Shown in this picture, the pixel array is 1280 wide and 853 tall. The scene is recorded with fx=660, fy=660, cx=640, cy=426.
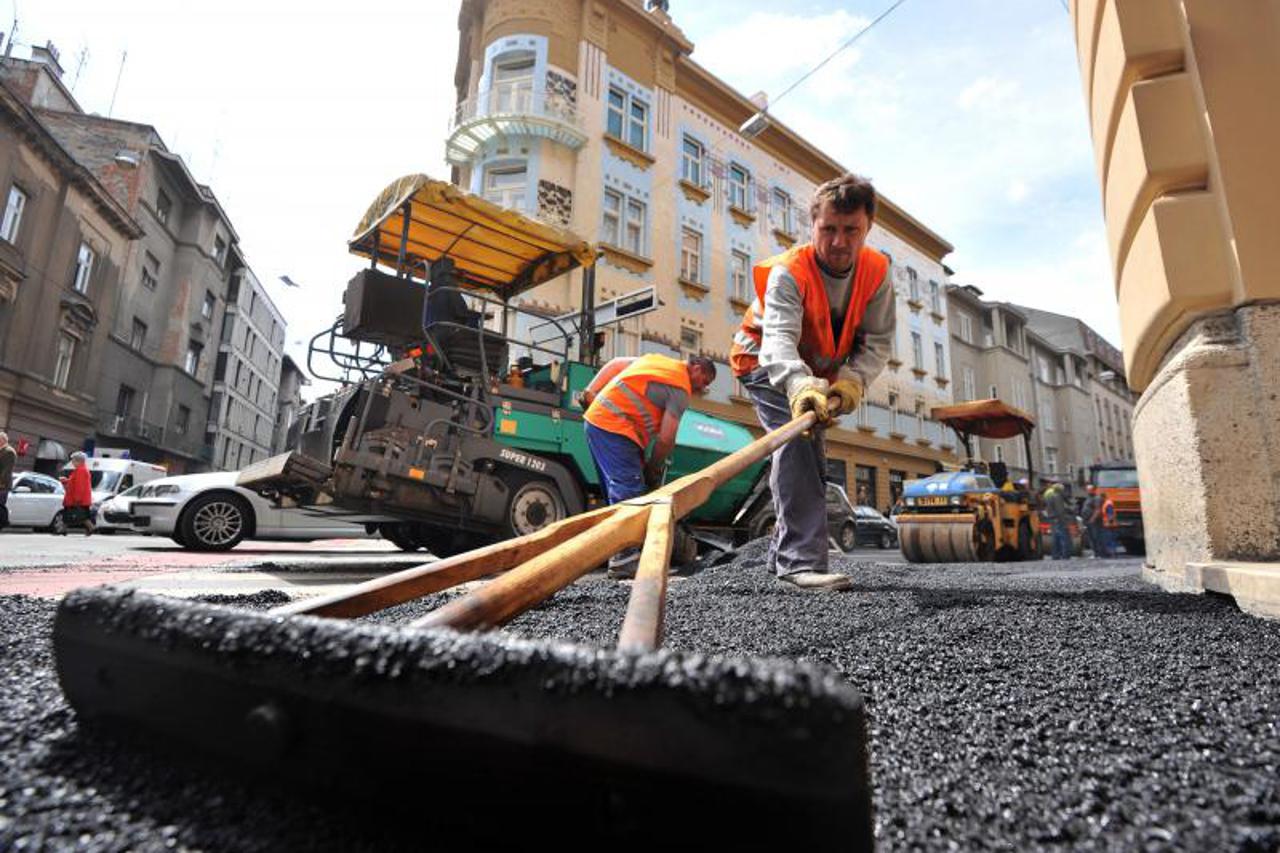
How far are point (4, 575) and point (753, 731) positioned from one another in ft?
15.6

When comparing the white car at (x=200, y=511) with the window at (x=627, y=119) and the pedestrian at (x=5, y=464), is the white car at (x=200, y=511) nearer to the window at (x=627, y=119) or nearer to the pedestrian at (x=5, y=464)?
the pedestrian at (x=5, y=464)

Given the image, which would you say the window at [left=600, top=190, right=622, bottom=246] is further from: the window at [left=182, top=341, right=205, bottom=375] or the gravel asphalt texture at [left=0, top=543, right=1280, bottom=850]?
the window at [left=182, top=341, right=205, bottom=375]

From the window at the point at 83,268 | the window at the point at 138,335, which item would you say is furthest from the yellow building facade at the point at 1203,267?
the window at the point at 138,335

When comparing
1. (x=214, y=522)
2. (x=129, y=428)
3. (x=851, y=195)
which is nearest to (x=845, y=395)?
(x=851, y=195)

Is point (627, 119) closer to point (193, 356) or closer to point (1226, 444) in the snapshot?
point (1226, 444)

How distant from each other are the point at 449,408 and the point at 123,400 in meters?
27.9

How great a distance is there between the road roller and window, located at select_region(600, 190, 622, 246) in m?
9.82

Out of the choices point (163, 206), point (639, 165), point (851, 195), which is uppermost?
point (163, 206)

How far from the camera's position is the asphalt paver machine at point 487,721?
0.53 meters

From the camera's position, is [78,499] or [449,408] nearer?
[449,408]

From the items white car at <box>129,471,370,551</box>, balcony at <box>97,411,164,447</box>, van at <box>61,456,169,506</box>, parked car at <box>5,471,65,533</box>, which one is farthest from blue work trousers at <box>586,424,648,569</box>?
balcony at <box>97,411,164,447</box>

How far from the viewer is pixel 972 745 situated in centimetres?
102

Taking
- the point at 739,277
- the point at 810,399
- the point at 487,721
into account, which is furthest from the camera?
the point at 739,277

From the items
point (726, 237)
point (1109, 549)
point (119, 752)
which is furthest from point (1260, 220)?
point (726, 237)
